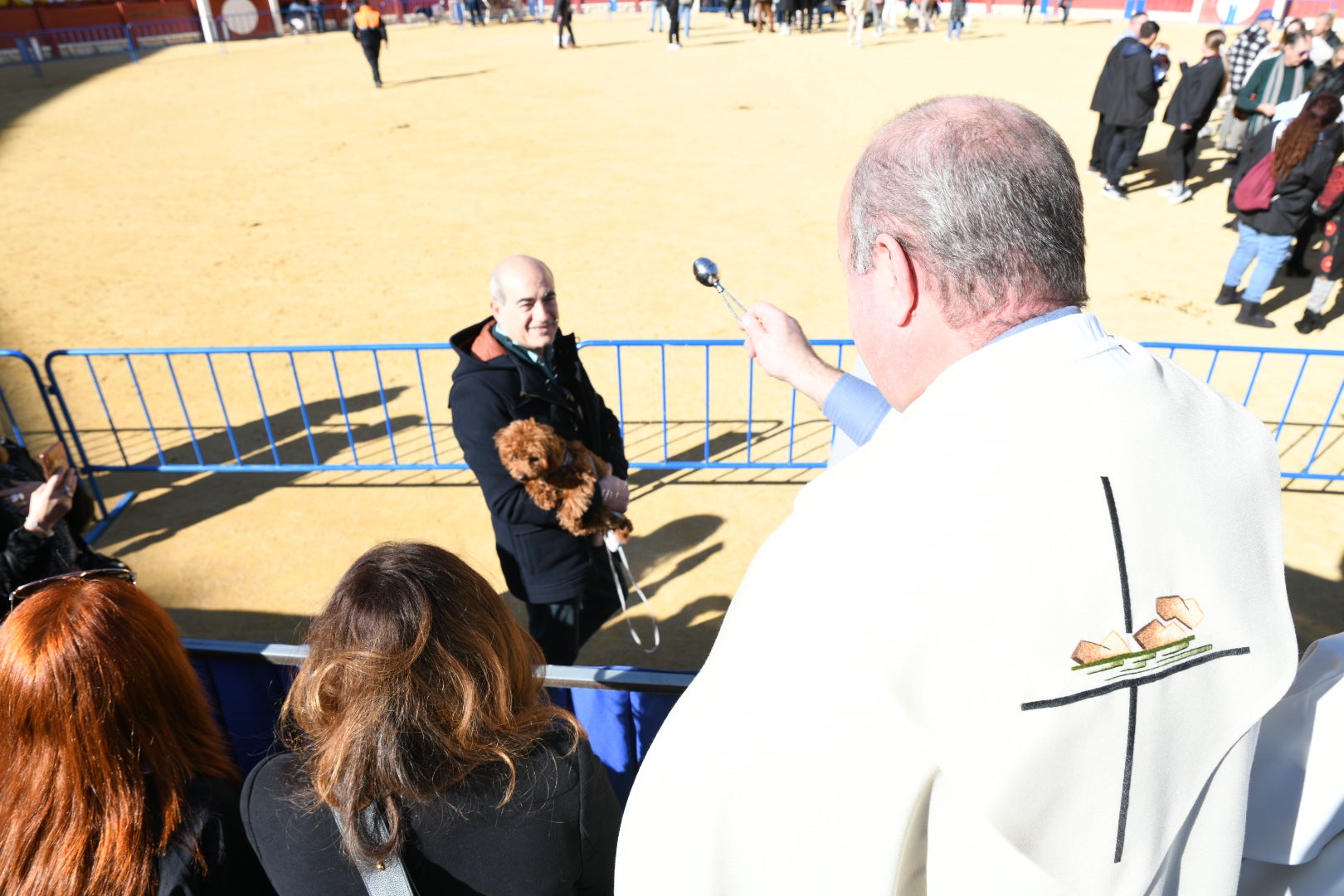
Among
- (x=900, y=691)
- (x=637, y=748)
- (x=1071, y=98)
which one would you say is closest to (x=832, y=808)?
(x=900, y=691)

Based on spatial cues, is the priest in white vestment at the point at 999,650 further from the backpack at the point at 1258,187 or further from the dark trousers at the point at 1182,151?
the dark trousers at the point at 1182,151

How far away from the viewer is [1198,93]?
972 centimetres

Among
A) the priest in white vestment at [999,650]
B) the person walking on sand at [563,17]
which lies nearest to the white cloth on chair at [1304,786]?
the priest in white vestment at [999,650]

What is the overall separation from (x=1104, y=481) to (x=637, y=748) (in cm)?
205

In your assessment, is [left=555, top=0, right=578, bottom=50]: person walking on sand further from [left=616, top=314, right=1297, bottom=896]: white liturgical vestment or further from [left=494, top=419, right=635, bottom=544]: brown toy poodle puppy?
[left=616, top=314, right=1297, bottom=896]: white liturgical vestment

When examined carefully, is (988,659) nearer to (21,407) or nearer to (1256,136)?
(21,407)

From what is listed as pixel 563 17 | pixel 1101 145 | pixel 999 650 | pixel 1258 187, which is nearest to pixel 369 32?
pixel 563 17

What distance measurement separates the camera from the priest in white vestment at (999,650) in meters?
0.82

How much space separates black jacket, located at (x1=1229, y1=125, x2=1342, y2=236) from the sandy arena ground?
94 centimetres

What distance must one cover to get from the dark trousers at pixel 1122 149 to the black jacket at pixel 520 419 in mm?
9697

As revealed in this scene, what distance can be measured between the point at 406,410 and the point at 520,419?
349 centimetres

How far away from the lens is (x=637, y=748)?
8.50 feet

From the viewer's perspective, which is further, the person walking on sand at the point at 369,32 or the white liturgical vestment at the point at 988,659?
the person walking on sand at the point at 369,32

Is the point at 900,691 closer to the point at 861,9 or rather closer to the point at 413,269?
the point at 413,269
